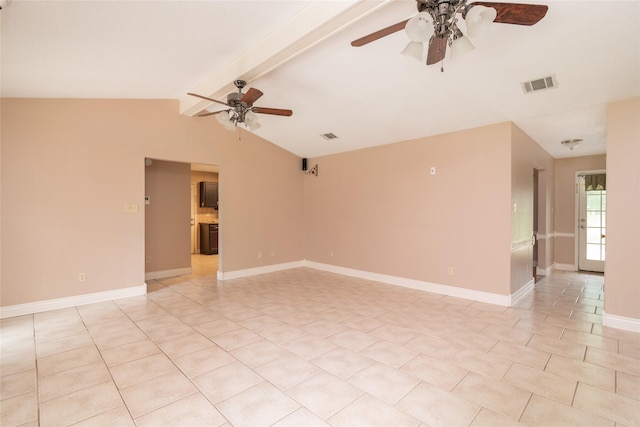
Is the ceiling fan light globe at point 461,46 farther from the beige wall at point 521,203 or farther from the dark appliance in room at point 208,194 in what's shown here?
the dark appliance in room at point 208,194

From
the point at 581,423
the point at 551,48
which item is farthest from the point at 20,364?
the point at 551,48

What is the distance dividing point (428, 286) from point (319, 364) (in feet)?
9.84

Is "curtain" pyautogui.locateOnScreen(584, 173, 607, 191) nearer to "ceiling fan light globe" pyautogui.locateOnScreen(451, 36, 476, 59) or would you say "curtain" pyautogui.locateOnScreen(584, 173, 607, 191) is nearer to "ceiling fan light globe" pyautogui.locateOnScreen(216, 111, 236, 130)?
"ceiling fan light globe" pyautogui.locateOnScreen(451, 36, 476, 59)

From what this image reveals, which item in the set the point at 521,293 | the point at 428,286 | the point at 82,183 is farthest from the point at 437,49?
the point at 82,183

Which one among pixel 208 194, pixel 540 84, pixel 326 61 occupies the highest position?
pixel 326 61

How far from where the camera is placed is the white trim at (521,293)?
4.26m

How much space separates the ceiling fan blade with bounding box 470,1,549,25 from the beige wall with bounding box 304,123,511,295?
263 centimetres

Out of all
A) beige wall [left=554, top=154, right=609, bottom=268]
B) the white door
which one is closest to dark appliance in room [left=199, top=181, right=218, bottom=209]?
beige wall [left=554, top=154, right=609, bottom=268]

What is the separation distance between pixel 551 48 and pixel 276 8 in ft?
8.27

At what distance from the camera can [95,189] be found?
172 inches

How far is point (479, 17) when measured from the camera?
181 centimetres

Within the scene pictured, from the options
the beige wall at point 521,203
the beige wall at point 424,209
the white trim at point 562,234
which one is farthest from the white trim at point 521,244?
the white trim at point 562,234

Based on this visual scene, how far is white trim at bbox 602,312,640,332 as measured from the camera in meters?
3.35

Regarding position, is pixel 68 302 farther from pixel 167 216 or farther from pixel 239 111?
pixel 239 111
